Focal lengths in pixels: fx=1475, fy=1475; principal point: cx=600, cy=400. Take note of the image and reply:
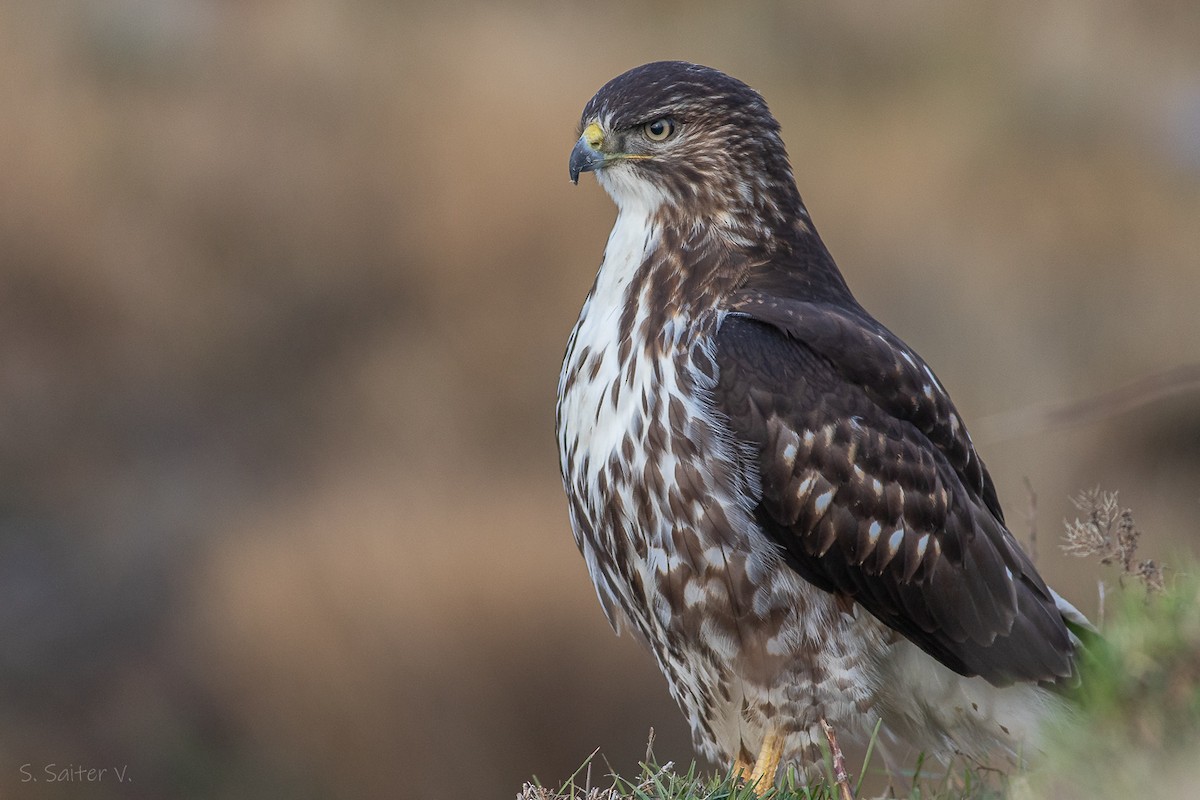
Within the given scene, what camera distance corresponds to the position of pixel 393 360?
1216 cm

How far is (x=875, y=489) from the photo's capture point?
170 inches

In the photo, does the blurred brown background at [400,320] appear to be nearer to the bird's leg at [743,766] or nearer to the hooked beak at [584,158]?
the bird's leg at [743,766]

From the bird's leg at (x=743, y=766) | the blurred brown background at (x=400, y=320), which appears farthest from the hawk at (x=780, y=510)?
the blurred brown background at (x=400, y=320)

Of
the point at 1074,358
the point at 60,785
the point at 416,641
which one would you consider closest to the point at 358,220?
the point at 416,641

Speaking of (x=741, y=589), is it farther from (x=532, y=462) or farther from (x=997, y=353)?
(x=997, y=353)

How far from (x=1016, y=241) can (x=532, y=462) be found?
14.3 feet

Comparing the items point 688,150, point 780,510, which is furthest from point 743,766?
point 688,150

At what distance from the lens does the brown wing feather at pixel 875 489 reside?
425 centimetres

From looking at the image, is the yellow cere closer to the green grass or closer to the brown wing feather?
Result: the brown wing feather

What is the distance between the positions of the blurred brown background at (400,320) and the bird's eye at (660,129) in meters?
6.00

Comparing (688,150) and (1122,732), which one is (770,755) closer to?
(1122,732)

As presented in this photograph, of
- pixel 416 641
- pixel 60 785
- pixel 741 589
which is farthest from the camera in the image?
pixel 60 785

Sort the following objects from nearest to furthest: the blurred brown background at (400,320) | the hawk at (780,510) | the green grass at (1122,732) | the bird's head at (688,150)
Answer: the green grass at (1122,732) < the hawk at (780,510) < the bird's head at (688,150) < the blurred brown background at (400,320)

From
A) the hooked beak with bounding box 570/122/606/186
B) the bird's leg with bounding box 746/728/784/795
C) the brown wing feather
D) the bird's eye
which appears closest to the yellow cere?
the hooked beak with bounding box 570/122/606/186
